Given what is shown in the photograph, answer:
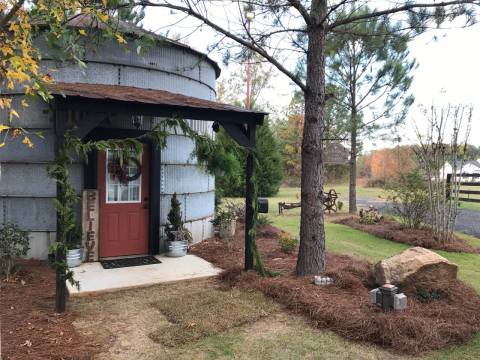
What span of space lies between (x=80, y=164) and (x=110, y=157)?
50cm

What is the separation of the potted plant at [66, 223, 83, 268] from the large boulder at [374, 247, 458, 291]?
4.47 m

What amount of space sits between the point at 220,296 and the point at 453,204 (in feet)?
22.1

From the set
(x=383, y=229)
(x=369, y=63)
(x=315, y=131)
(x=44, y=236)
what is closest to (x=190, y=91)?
(x=315, y=131)

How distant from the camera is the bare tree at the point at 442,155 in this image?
27.9 feet

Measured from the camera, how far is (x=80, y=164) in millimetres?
6449

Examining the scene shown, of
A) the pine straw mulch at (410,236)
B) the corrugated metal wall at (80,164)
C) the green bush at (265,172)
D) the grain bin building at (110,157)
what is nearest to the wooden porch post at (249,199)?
the grain bin building at (110,157)

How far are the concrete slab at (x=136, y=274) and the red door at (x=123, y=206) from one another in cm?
53

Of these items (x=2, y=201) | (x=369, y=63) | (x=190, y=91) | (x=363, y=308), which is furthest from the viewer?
(x=369, y=63)

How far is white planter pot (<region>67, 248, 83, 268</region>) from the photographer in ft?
19.3

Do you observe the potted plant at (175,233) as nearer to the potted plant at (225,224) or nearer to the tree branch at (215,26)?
the potted plant at (225,224)

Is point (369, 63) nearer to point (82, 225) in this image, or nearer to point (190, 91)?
point (190, 91)

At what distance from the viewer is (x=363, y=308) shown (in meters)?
4.25

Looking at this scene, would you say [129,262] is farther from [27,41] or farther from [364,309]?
[27,41]

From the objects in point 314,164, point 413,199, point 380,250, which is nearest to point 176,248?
point 314,164
